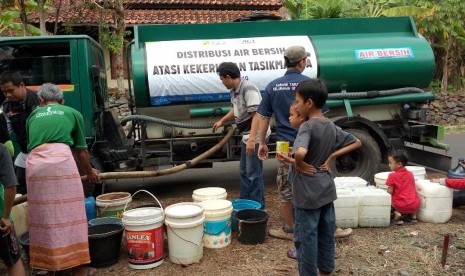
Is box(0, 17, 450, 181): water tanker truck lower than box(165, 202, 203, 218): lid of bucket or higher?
higher

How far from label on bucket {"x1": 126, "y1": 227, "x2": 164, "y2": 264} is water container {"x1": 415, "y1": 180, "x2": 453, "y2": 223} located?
2889 mm

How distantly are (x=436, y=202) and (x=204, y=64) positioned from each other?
3.25 metres

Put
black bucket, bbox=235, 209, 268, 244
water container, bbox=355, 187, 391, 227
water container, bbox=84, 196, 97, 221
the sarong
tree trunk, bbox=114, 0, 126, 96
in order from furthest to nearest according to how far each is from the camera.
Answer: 1. tree trunk, bbox=114, 0, 126, 96
2. water container, bbox=355, 187, 391, 227
3. water container, bbox=84, 196, 97, 221
4. black bucket, bbox=235, 209, 268, 244
5. the sarong

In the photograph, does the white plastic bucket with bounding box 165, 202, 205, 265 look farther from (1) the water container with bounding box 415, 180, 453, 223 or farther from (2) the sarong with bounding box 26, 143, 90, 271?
(1) the water container with bounding box 415, 180, 453, 223

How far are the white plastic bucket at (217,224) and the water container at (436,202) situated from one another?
220cm

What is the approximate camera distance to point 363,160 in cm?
614

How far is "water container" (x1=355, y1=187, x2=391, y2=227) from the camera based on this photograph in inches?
181

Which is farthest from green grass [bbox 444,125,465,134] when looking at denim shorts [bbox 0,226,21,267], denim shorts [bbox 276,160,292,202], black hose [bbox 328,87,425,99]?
denim shorts [bbox 0,226,21,267]

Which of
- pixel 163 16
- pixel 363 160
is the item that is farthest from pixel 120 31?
pixel 363 160

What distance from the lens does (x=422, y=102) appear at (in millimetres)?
6367

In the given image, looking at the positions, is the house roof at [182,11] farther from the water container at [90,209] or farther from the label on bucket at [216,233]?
the label on bucket at [216,233]

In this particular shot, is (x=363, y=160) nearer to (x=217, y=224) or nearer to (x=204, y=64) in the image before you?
(x=204, y=64)

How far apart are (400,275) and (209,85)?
330cm

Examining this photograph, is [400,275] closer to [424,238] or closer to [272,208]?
[424,238]
